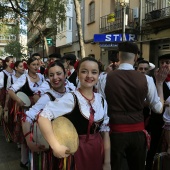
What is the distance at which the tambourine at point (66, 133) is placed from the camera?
6.98 ft

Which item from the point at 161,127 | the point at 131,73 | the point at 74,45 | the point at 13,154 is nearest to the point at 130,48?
the point at 131,73

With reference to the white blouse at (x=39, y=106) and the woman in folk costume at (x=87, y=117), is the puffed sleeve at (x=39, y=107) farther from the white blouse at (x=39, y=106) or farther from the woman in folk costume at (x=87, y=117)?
the woman in folk costume at (x=87, y=117)

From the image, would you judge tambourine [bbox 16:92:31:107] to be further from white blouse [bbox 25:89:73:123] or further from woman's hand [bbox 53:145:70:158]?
woman's hand [bbox 53:145:70:158]

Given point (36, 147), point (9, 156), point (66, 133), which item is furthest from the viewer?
point (9, 156)

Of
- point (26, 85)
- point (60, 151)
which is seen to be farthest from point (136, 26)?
point (60, 151)

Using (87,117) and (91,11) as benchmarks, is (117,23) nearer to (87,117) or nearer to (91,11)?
(91,11)

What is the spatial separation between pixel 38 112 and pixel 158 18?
9.74 metres

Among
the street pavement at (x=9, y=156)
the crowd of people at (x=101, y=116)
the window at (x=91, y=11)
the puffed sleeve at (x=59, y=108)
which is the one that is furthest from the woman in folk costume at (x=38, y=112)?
the window at (x=91, y=11)

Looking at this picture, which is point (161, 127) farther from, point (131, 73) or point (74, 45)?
point (74, 45)

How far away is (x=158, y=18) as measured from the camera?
11.6 meters

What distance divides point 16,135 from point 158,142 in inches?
91.1

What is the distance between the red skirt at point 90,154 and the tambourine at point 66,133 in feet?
0.47

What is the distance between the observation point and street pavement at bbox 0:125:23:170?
14.3 feet

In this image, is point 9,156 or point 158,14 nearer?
point 9,156
